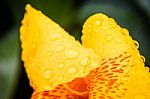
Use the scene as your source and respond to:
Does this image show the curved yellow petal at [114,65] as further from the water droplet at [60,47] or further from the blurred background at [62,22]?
the blurred background at [62,22]

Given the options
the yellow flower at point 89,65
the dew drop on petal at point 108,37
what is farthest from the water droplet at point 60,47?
the dew drop on petal at point 108,37

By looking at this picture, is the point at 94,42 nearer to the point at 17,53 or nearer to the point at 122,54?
the point at 122,54

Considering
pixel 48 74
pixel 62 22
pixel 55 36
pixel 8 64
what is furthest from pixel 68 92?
pixel 62 22

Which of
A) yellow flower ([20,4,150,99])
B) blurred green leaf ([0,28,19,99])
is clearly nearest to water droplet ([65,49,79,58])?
yellow flower ([20,4,150,99])

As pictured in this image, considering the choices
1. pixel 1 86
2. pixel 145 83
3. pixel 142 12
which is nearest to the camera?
pixel 145 83

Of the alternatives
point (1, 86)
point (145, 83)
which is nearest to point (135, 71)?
point (145, 83)

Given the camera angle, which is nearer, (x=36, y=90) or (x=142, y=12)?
(x=36, y=90)

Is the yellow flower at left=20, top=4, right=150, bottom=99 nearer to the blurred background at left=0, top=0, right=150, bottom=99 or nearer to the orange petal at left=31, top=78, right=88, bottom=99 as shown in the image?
the orange petal at left=31, top=78, right=88, bottom=99
